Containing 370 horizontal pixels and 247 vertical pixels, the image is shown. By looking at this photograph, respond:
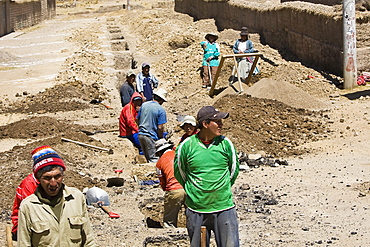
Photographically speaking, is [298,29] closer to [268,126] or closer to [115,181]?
[268,126]

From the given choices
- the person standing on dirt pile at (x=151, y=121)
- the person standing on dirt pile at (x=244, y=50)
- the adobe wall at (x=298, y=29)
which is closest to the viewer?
the person standing on dirt pile at (x=151, y=121)

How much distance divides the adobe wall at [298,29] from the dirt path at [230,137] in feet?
1.67

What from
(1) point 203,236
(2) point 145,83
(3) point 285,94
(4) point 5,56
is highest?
(1) point 203,236

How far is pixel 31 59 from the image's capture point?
2567 cm

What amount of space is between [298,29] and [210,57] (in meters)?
3.44

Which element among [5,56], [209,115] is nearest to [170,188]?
[209,115]

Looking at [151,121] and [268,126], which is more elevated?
[151,121]

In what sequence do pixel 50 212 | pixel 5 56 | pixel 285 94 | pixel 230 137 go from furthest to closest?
pixel 5 56 → pixel 285 94 → pixel 230 137 → pixel 50 212

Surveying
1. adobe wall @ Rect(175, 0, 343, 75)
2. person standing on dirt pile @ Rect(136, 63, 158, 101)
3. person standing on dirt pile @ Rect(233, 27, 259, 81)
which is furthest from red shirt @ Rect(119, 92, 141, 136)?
adobe wall @ Rect(175, 0, 343, 75)

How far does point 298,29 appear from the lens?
19969 millimetres

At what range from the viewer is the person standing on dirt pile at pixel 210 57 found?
1806 cm

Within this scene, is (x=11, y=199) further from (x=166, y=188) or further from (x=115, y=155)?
(x=115, y=155)

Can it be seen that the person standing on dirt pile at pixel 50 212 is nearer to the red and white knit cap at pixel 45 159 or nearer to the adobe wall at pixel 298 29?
the red and white knit cap at pixel 45 159

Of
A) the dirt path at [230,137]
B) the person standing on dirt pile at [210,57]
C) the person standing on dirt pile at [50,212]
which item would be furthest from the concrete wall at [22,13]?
the person standing on dirt pile at [50,212]
